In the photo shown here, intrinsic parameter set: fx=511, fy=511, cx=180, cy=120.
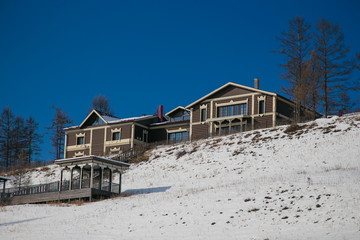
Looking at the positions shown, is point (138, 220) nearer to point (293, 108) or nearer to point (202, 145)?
point (202, 145)

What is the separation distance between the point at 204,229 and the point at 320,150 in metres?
20.1

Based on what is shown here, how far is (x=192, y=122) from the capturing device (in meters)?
61.6

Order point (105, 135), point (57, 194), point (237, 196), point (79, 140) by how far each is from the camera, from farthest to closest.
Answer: point (79, 140) < point (105, 135) < point (57, 194) < point (237, 196)

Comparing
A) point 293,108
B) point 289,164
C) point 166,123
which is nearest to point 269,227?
point 289,164

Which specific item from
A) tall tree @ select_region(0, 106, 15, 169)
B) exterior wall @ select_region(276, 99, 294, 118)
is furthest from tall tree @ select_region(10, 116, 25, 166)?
exterior wall @ select_region(276, 99, 294, 118)

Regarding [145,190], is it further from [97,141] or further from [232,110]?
[97,141]

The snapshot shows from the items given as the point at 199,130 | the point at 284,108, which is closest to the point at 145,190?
the point at 199,130

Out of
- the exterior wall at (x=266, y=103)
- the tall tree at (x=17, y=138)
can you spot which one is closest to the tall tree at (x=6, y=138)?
the tall tree at (x=17, y=138)

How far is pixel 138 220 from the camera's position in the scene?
92.4 ft

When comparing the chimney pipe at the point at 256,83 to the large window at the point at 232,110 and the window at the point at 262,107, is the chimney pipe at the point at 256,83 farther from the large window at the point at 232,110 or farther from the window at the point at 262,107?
the window at the point at 262,107

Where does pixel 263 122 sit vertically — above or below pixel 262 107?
below

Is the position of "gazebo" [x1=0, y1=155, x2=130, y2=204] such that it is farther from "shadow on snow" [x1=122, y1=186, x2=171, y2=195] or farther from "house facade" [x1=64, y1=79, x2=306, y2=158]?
"house facade" [x1=64, y1=79, x2=306, y2=158]

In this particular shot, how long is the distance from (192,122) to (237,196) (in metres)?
32.6

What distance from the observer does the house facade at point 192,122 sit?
56.7 metres
